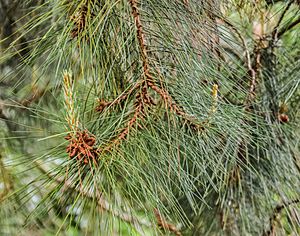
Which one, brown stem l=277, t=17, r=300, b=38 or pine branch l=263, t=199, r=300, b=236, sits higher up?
brown stem l=277, t=17, r=300, b=38

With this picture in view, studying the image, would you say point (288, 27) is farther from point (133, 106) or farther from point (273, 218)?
point (133, 106)

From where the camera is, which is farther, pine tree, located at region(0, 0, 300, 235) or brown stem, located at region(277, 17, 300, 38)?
brown stem, located at region(277, 17, 300, 38)

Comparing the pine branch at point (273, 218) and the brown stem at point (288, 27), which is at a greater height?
the brown stem at point (288, 27)

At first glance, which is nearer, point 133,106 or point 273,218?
point 133,106

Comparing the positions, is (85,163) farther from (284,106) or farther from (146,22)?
(284,106)

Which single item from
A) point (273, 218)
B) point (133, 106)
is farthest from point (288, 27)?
point (133, 106)

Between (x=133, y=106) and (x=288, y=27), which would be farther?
(x=288, y=27)

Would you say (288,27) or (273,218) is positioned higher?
(288,27)

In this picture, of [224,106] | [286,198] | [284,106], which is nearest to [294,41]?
[284,106]

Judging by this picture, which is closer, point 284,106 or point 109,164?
point 109,164

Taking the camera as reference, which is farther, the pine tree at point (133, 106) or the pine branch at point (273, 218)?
the pine branch at point (273, 218)

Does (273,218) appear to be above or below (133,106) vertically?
below
